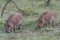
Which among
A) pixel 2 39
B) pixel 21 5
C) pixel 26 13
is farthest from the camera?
pixel 21 5

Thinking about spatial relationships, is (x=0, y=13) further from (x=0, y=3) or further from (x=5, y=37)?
(x=5, y=37)

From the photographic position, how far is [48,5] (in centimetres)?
1636

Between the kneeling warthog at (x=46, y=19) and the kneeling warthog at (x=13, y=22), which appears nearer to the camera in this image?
the kneeling warthog at (x=13, y=22)

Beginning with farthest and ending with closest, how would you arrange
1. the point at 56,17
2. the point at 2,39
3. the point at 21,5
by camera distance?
the point at 21,5, the point at 56,17, the point at 2,39

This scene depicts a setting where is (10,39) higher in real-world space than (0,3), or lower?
lower

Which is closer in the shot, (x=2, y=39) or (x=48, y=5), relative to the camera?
(x=2, y=39)

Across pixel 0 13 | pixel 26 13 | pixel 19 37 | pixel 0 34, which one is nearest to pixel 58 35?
pixel 19 37

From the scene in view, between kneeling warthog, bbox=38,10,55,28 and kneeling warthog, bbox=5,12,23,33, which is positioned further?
kneeling warthog, bbox=38,10,55,28

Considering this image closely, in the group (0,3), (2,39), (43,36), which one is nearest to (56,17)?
(43,36)

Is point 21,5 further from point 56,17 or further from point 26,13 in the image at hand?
point 56,17

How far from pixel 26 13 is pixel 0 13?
50.9 inches

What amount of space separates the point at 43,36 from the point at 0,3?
658cm

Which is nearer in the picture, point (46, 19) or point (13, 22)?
point (13, 22)

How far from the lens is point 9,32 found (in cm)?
1121
